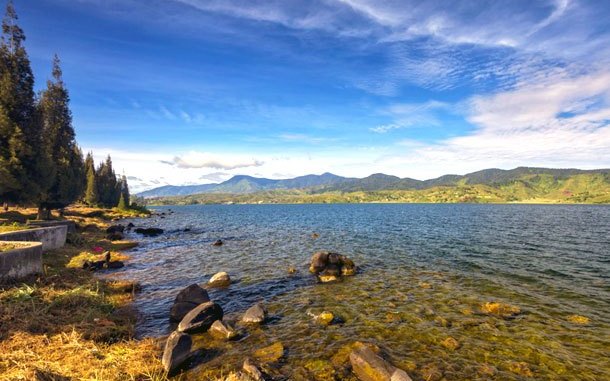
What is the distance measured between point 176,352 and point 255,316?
6.47 meters

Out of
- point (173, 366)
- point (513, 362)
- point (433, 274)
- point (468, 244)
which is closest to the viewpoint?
point (173, 366)

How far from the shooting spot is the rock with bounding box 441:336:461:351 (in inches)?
648

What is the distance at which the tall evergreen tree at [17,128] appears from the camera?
41.7 metres

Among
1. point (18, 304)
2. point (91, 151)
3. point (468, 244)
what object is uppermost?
point (91, 151)

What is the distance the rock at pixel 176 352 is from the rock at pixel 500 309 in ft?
64.5

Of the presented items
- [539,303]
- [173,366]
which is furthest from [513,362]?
[173,366]

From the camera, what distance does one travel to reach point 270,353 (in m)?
15.9

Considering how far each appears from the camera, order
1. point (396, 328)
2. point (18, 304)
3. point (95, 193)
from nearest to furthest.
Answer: point (18, 304), point (396, 328), point (95, 193)

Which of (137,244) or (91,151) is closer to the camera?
(137,244)

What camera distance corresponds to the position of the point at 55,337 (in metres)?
14.8

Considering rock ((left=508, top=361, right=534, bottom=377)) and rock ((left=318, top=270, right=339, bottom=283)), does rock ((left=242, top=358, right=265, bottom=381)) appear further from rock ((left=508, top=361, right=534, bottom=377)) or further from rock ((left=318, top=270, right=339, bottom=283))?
rock ((left=318, top=270, right=339, bottom=283))

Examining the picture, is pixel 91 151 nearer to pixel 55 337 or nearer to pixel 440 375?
pixel 55 337

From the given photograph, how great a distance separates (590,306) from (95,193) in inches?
5703

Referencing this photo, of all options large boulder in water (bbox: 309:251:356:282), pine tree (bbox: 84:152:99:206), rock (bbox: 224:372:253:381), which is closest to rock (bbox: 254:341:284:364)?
rock (bbox: 224:372:253:381)
